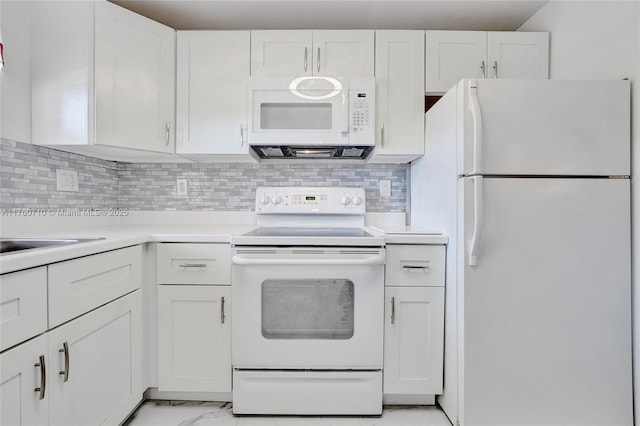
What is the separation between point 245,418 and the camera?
1.56 metres

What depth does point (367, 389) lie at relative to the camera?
155cm

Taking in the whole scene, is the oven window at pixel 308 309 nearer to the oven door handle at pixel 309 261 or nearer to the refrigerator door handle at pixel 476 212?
the oven door handle at pixel 309 261

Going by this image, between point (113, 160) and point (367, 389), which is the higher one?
point (113, 160)

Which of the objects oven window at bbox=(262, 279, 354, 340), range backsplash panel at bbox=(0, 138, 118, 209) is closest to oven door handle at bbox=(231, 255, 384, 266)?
oven window at bbox=(262, 279, 354, 340)

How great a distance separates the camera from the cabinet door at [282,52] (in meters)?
1.86

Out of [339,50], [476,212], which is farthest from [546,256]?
[339,50]

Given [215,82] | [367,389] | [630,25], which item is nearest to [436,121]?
[630,25]

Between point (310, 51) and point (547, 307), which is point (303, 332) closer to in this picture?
point (547, 307)

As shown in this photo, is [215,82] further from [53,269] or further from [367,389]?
[367,389]

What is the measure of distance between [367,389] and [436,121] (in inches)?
54.0

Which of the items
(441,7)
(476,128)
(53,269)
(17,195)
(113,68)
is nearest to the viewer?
(53,269)

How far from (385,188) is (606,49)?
1.25m

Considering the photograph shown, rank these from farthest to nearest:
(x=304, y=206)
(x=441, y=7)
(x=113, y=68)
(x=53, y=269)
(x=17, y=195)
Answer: (x=304, y=206) → (x=441, y=7) → (x=113, y=68) → (x=17, y=195) → (x=53, y=269)

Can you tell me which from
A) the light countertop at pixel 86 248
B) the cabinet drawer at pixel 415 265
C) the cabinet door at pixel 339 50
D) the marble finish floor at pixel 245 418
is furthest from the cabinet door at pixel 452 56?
the marble finish floor at pixel 245 418
